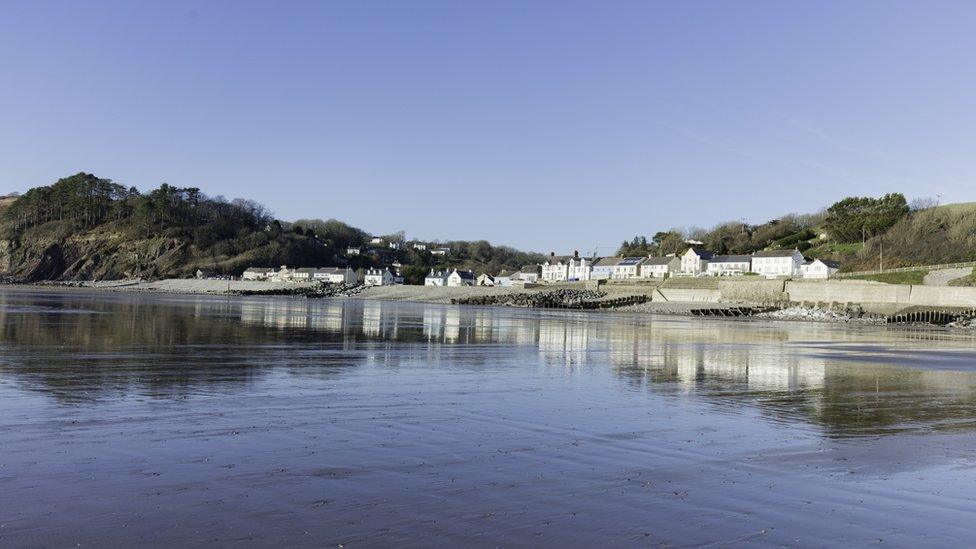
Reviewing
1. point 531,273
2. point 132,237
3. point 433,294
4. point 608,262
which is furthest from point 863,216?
point 132,237

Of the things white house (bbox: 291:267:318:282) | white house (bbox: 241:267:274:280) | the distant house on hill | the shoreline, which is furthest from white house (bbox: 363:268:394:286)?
the distant house on hill

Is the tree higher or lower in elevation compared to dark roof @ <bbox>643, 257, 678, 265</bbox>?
higher

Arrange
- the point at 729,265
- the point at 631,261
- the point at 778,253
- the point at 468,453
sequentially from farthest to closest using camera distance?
the point at 631,261, the point at 729,265, the point at 778,253, the point at 468,453

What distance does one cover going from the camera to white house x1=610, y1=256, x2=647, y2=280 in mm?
123875

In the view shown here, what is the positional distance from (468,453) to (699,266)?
106108 millimetres

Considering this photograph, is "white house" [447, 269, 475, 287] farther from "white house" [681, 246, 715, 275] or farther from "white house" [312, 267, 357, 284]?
"white house" [681, 246, 715, 275]

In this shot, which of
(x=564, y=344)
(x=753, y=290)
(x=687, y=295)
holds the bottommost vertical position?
(x=564, y=344)

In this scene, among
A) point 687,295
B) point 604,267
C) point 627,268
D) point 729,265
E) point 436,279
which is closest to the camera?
point 687,295

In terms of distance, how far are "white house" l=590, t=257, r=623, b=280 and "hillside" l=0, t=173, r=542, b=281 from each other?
37841 mm

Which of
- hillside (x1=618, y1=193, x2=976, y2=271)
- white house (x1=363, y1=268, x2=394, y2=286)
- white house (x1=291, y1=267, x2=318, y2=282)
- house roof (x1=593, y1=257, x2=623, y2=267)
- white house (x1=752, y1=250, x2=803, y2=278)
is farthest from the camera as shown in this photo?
white house (x1=363, y1=268, x2=394, y2=286)

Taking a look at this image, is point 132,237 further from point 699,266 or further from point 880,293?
point 880,293

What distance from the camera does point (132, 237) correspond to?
15025 cm

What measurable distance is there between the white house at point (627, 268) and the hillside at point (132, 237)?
143 ft

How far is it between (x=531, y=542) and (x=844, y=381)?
598 inches
